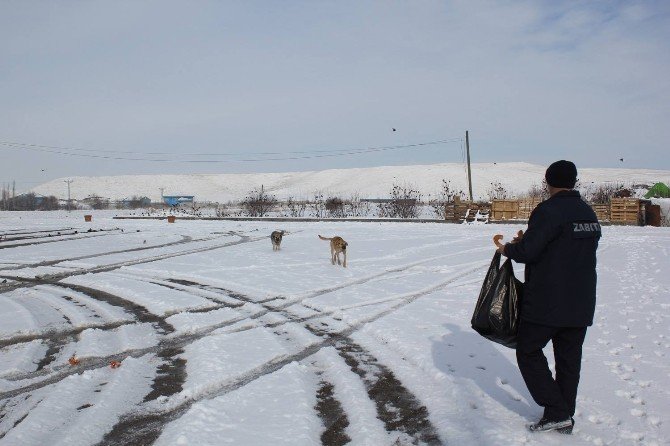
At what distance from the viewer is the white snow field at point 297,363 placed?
4086 mm

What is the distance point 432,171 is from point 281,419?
118 meters

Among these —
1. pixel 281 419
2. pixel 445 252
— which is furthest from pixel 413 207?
pixel 281 419

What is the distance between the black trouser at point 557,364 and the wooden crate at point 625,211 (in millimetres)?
32835

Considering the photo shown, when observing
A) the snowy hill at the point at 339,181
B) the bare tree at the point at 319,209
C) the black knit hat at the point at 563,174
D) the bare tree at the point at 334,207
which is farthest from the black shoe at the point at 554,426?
the snowy hill at the point at 339,181

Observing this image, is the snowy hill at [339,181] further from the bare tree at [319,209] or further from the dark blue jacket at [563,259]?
the dark blue jacket at [563,259]

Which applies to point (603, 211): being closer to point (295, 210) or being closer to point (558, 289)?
point (295, 210)

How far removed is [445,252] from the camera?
17016 mm

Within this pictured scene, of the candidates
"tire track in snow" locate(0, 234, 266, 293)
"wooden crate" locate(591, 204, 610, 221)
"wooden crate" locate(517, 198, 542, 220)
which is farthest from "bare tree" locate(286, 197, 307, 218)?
"tire track in snow" locate(0, 234, 266, 293)

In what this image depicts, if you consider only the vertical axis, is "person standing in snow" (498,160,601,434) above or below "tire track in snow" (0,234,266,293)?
above

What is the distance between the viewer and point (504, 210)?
1468 inches

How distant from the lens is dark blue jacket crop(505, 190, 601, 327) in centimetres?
374

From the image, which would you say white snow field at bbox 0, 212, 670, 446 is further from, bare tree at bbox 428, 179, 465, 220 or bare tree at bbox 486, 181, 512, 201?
bare tree at bbox 486, 181, 512, 201

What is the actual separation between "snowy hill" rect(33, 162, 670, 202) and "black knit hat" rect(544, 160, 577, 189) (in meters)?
88.7

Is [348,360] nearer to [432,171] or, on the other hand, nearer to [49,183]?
[432,171]
